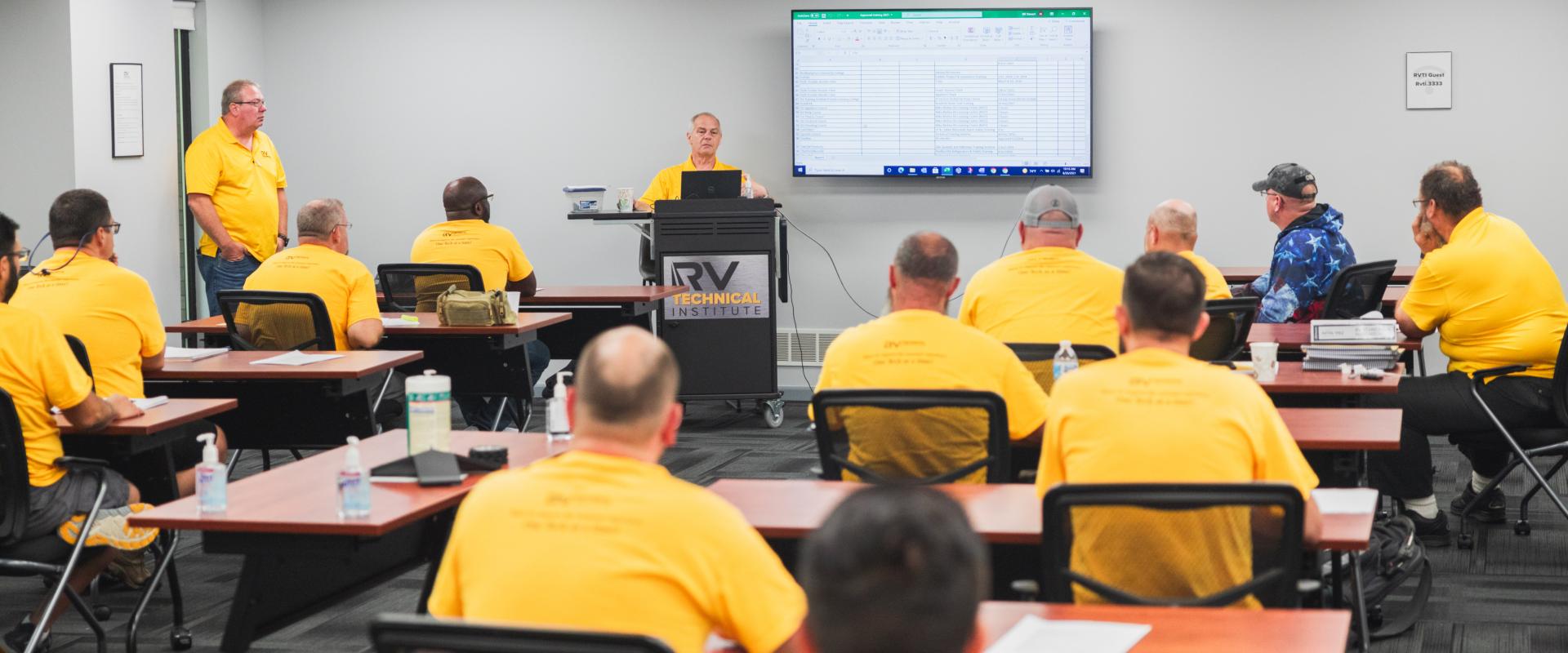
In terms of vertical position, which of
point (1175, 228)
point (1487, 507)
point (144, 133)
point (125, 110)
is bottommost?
point (1487, 507)

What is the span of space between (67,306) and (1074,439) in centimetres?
320

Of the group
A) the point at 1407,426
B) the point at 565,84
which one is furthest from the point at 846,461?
the point at 565,84

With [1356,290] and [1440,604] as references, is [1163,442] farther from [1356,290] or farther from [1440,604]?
[1356,290]

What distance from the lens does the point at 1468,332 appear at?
219 inches

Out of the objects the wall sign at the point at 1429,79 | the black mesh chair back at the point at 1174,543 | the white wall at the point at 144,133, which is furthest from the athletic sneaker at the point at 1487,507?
the white wall at the point at 144,133

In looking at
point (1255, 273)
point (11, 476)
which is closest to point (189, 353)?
point (11, 476)

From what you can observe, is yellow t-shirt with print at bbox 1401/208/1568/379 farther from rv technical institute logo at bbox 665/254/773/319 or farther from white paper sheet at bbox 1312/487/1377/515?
rv technical institute logo at bbox 665/254/773/319

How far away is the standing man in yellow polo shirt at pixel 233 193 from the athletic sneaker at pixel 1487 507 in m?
5.89

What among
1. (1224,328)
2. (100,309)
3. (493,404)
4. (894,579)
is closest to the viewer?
A: (894,579)

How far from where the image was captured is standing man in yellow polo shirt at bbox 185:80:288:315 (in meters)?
8.26

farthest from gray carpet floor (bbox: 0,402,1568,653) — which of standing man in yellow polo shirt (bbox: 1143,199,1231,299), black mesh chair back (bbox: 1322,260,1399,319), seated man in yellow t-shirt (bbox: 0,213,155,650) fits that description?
standing man in yellow polo shirt (bbox: 1143,199,1231,299)

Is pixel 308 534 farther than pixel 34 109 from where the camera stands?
No

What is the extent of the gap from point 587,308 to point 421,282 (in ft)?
3.50

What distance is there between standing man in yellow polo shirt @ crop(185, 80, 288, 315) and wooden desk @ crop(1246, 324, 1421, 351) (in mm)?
5146
